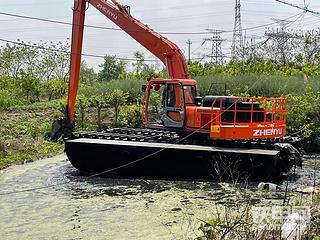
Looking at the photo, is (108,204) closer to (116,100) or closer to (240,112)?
(240,112)

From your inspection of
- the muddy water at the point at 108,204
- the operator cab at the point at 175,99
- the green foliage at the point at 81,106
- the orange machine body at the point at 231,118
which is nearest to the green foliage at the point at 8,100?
the green foliage at the point at 81,106

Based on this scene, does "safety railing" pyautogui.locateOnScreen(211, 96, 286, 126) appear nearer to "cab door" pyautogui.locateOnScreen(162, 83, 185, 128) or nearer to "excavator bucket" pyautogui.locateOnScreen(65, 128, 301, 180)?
"excavator bucket" pyautogui.locateOnScreen(65, 128, 301, 180)

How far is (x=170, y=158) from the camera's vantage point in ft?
38.9

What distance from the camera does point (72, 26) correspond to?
1546cm

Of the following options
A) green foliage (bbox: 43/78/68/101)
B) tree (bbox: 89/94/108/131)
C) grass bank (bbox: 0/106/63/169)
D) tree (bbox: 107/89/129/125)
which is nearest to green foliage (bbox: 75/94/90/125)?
tree (bbox: 89/94/108/131)

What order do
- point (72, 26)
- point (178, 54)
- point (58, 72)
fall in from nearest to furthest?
point (178, 54)
point (72, 26)
point (58, 72)

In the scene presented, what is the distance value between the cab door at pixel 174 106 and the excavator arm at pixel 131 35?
3.60 ft

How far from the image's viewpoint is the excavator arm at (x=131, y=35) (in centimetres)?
1403

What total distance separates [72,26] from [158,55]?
298 centimetres

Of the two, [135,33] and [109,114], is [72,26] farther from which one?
[109,114]

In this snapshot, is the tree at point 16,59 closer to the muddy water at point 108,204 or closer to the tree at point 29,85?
the tree at point 29,85

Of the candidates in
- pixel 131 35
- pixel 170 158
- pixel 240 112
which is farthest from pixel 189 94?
pixel 131 35

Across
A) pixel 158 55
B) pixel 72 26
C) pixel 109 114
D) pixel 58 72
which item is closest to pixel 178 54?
pixel 158 55

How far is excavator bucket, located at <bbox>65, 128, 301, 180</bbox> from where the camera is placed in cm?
1132
